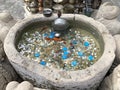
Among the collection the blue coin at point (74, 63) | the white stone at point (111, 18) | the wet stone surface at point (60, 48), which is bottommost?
the blue coin at point (74, 63)

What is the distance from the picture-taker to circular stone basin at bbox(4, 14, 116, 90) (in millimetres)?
2227

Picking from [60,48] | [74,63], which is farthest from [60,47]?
[74,63]

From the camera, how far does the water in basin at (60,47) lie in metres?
2.54

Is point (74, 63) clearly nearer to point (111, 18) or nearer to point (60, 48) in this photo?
point (60, 48)

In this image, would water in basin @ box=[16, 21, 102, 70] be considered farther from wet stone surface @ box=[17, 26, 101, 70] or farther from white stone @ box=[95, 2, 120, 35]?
white stone @ box=[95, 2, 120, 35]

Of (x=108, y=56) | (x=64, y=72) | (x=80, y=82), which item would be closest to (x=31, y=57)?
(x=64, y=72)

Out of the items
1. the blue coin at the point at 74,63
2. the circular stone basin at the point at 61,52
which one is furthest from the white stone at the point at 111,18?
the blue coin at the point at 74,63

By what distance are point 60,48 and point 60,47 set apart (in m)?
0.02

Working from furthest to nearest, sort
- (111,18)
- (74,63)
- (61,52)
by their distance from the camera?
1. (111,18)
2. (61,52)
3. (74,63)

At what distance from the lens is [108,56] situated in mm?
2350

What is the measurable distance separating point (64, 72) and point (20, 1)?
9.42 feet

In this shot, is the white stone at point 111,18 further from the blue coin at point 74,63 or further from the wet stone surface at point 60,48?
the blue coin at point 74,63

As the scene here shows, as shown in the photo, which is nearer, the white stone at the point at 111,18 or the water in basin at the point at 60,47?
the water in basin at the point at 60,47

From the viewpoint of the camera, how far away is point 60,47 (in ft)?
9.00
